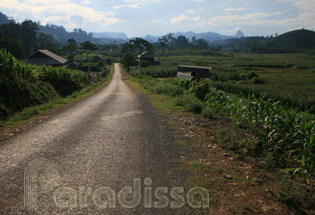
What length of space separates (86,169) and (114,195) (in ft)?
4.47

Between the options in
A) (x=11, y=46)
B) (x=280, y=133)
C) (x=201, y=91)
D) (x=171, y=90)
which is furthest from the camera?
(x=11, y=46)

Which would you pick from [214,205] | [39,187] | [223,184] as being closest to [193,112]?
[223,184]

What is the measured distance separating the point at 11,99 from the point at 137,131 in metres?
8.34

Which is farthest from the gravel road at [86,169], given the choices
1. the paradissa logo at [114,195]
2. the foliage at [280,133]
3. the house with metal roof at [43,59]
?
the house with metal roof at [43,59]

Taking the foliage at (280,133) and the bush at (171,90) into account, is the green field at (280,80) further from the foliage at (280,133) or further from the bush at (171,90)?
the foliage at (280,133)

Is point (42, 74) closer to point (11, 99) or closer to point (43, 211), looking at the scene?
point (11, 99)

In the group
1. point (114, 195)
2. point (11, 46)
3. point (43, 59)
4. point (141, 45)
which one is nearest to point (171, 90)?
point (114, 195)

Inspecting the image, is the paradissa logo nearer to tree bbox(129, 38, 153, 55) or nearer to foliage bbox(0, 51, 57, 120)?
foliage bbox(0, 51, 57, 120)

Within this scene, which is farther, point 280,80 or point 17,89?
point 280,80

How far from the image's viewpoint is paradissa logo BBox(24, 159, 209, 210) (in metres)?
4.03

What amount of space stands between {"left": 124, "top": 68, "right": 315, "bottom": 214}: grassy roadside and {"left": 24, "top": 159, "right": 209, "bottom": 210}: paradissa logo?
37 cm

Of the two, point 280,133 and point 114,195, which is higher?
point 280,133

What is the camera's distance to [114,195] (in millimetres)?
4293

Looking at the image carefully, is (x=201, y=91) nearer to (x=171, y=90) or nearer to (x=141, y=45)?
(x=171, y=90)
